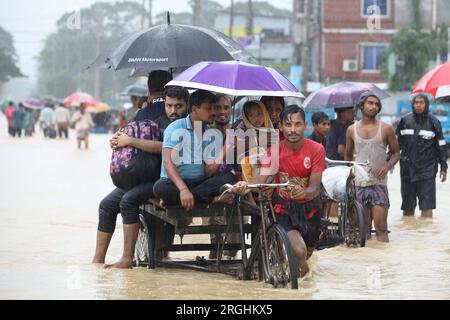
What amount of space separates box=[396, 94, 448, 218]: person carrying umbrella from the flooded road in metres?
0.45

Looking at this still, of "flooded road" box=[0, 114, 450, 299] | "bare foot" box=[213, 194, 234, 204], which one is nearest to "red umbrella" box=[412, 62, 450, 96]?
"flooded road" box=[0, 114, 450, 299]

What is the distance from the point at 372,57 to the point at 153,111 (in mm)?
46380

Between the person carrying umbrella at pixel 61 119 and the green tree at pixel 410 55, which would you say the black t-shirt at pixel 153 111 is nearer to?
the person carrying umbrella at pixel 61 119

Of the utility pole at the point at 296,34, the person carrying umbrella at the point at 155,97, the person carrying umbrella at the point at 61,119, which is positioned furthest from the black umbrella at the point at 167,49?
the utility pole at the point at 296,34

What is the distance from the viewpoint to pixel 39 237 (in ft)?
41.2

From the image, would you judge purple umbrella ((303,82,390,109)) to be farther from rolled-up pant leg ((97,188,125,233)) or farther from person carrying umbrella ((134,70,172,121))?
rolled-up pant leg ((97,188,125,233))

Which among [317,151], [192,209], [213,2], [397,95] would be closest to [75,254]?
[192,209]

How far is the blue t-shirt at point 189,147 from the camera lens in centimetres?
894

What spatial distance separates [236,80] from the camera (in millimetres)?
8930

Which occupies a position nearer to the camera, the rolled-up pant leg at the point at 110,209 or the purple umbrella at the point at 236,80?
the purple umbrella at the point at 236,80

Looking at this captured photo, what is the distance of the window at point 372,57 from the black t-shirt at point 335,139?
4221cm

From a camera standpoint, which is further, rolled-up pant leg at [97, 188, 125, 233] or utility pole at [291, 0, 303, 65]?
utility pole at [291, 0, 303, 65]

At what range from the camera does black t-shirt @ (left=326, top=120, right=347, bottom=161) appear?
525 inches
